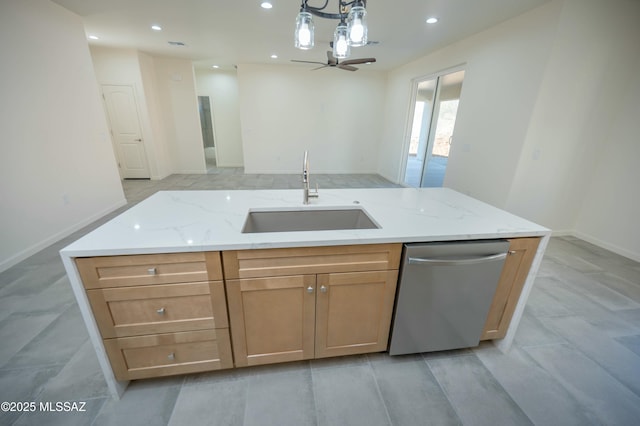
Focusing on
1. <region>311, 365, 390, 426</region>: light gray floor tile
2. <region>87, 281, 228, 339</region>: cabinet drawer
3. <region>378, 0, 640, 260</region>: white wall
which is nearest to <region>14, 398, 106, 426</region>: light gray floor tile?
<region>87, 281, 228, 339</region>: cabinet drawer

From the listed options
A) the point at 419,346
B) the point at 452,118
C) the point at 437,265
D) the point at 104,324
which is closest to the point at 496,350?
the point at 419,346

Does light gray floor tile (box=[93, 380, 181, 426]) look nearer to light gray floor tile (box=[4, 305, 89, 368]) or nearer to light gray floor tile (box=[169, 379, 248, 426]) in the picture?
light gray floor tile (box=[169, 379, 248, 426])

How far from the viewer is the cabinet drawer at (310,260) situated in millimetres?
1130

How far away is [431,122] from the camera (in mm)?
4891

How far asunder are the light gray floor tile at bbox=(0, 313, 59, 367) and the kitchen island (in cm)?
89

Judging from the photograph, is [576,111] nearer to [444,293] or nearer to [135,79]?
[444,293]

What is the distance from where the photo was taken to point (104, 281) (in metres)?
1.06

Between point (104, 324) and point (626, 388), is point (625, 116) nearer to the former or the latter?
point (626, 388)

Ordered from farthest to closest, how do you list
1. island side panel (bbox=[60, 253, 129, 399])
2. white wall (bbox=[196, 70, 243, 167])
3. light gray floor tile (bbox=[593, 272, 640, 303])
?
white wall (bbox=[196, 70, 243, 167]) < light gray floor tile (bbox=[593, 272, 640, 303]) < island side panel (bbox=[60, 253, 129, 399])

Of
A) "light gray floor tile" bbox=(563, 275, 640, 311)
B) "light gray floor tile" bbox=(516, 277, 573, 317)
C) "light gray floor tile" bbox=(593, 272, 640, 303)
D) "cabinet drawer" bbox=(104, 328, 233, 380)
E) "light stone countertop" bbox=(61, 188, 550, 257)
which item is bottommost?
"light gray floor tile" bbox=(516, 277, 573, 317)

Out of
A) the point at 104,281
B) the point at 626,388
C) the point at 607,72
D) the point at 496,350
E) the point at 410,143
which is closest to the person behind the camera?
the point at 104,281

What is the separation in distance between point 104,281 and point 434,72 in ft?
18.0

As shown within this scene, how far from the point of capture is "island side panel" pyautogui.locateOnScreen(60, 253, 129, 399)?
3.26 feet

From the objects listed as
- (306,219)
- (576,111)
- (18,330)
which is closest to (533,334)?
(306,219)
